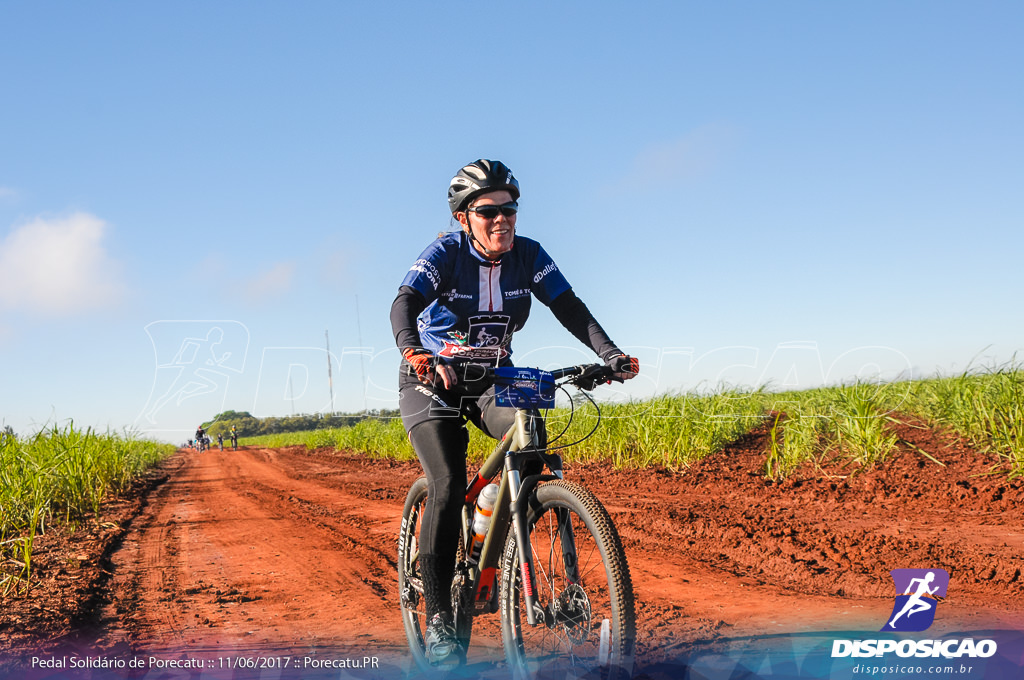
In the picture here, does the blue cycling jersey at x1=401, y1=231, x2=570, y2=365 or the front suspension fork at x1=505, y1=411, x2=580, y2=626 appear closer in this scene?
the front suspension fork at x1=505, y1=411, x2=580, y2=626

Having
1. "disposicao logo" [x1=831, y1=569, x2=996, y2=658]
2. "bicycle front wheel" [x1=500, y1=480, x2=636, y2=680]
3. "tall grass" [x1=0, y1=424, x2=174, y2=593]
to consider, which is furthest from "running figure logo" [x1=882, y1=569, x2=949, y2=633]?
"tall grass" [x1=0, y1=424, x2=174, y2=593]

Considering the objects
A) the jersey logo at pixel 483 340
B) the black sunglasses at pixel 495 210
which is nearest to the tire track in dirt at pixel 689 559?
the jersey logo at pixel 483 340

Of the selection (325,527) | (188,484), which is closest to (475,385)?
(325,527)

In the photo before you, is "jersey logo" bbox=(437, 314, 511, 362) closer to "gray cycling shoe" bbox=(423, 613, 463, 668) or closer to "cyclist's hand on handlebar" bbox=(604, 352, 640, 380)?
"cyclist's hand on handlebar" bbox=(604, 352, 640, 380)

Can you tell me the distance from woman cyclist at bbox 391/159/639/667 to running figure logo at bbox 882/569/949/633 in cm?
206

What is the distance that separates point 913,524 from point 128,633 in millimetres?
5822

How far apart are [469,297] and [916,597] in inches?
122

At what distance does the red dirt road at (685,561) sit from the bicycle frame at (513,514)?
50 centimetres

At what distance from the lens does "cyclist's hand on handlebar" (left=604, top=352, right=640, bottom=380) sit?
2.93 meters

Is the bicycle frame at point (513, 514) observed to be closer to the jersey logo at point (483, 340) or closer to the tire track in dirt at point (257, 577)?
the jersey logo at point (483, 340)

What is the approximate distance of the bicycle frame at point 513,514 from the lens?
2590 millimetres

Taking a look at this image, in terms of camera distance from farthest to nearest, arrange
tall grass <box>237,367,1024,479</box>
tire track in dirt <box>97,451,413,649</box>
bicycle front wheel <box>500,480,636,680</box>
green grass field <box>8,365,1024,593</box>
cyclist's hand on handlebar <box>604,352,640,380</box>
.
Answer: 1. tall grass <box>237,367,1024,479</box>
2. green grass field <box>8,365,1024,593</box>
3. tire track in dirt <box>97,451,413,649</box>
4. cyclist's hand on handlebar <box>604,352,640,380</box>
5. bicycle front wheel <box>500,480,636,680</box>

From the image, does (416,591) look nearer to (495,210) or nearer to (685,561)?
(495,210)

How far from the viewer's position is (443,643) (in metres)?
3.08
